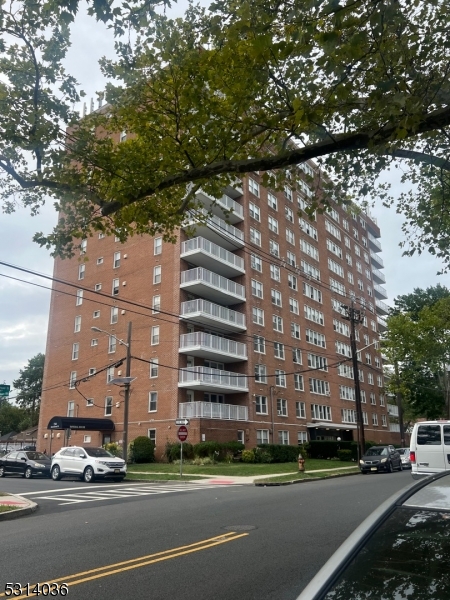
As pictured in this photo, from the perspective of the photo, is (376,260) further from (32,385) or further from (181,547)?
(181,547)

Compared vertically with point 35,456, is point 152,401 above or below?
above

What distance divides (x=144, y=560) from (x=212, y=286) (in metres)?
29.0

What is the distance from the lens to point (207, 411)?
32562 millimetres

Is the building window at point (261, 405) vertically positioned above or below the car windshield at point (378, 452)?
above

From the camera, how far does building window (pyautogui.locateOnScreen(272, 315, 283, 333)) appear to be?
4214cm

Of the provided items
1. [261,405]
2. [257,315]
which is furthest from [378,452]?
[257,315]

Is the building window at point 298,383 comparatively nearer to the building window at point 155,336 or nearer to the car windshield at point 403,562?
the building window at point 155,336

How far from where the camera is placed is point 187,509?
11695mm

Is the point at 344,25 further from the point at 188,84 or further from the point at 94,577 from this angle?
the point at 94,577

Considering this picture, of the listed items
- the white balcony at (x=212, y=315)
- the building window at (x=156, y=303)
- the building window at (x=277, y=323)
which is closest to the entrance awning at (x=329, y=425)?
the building window at (x=277, y=323)

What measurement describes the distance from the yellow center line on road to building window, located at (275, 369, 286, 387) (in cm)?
3261

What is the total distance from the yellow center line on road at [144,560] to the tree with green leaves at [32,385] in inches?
3077

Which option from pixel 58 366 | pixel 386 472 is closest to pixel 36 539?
pixel 386 472

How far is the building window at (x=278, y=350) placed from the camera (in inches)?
1628
